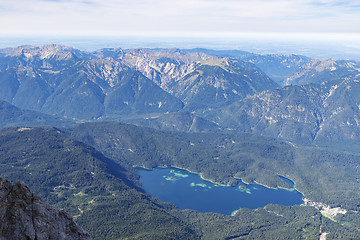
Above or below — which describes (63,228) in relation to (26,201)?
below

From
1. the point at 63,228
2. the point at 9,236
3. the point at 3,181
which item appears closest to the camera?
the point at 9,236

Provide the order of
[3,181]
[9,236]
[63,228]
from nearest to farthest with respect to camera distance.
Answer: [9,236] → [3,181] → [63,228]

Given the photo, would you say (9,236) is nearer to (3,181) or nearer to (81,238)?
(3,181)

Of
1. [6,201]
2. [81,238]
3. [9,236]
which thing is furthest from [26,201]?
[81,238]

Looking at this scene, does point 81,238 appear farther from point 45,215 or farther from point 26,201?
point 26,201

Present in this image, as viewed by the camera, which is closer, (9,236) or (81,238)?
(9,236)

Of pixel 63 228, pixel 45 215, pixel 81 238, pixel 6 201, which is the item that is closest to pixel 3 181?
pixel 6 201

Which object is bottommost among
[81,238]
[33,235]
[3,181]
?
[81,238]
